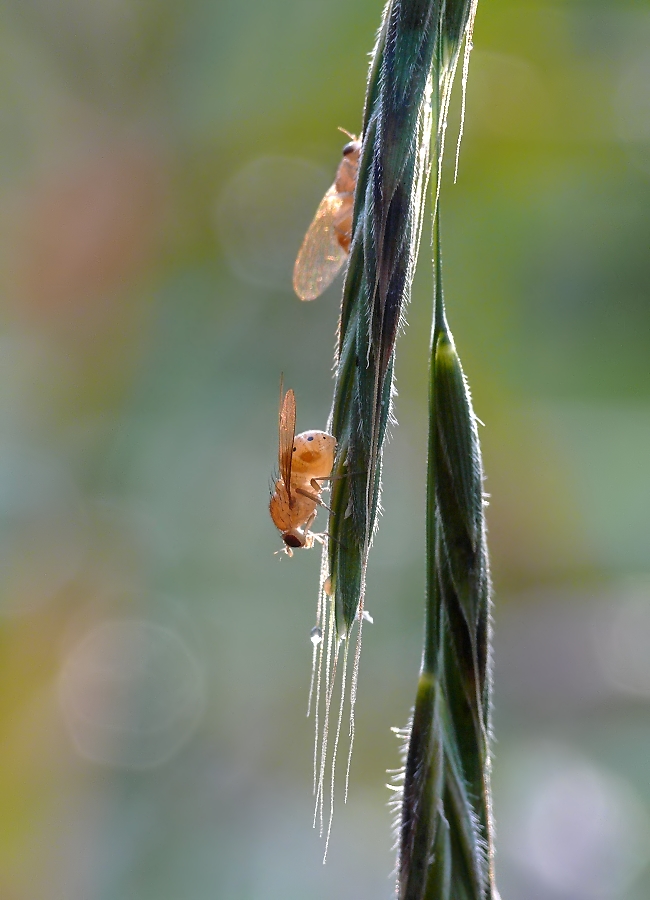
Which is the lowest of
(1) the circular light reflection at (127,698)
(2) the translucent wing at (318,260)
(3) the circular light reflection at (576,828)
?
(3) the circular light reflection at (576,828)

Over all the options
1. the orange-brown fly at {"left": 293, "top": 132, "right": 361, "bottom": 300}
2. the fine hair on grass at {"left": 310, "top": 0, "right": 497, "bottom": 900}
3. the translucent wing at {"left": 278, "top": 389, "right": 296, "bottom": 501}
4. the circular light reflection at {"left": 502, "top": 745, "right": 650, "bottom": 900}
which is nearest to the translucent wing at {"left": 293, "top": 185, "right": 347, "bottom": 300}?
the orange-brown fly at {"left": 293, "top": 132, "right": 361, "bottom": 300}

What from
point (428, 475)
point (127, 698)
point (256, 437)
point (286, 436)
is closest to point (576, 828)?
point (127, 698)

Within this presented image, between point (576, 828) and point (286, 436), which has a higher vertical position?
point (286, 436)

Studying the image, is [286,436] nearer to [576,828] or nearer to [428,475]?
[428,475]

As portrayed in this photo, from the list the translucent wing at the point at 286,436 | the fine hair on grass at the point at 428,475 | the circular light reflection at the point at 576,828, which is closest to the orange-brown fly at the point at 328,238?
the translucent wing at the point at 286,436

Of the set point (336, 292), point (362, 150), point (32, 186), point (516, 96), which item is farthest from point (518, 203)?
point (362, 150)

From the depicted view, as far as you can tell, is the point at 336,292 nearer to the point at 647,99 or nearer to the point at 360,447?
the point at 647,99

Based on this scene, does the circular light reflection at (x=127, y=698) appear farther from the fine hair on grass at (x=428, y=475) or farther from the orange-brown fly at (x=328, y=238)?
the fine hair on grass at (x=428, y=475)

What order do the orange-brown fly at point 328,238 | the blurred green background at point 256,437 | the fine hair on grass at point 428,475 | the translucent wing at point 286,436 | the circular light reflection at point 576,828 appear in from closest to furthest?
the fine hair on grass at point 428,475 < the translucent wing at point 286,436 < the orange-brown fly at point 328,238 < the circular light reflection at point 576,828 < the blurred green background at point 256,437
